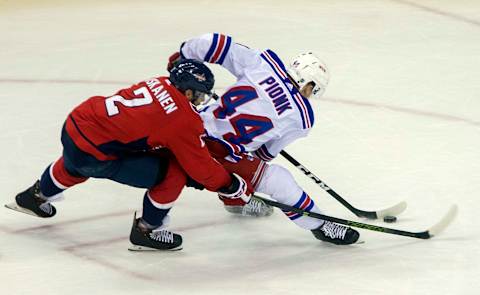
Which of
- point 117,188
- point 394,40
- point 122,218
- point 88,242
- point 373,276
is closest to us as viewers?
point 373,276

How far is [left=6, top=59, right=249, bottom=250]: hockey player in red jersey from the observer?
3516 millimetres

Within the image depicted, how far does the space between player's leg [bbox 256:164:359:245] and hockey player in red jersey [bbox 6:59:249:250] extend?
0.58 feet

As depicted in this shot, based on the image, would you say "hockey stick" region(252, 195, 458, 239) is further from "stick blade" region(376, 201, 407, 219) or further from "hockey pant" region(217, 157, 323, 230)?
"stick blade" region(376, 201, 407, 219)

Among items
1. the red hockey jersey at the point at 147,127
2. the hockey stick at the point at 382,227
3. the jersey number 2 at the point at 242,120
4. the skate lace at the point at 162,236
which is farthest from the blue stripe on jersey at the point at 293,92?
the skate lace at the point at 162,236

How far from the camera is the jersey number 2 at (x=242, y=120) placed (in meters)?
3.81

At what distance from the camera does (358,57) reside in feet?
20.3

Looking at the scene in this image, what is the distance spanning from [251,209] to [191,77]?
818 millimetres

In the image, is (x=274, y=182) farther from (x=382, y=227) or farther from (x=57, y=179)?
(x=57, y=179)

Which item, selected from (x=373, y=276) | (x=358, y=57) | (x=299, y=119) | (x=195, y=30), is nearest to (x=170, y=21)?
(x=195, y=30)

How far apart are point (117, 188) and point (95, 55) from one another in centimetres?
185

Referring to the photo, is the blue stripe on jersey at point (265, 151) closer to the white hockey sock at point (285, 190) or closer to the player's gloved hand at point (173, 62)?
the white hockey sock at point (285, 190)

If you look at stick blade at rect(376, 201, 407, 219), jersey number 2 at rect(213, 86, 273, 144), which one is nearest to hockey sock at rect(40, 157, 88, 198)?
jersey number 2 at rect(213, 86, 273, 144)

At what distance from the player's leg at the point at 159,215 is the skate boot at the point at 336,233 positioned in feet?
1.82

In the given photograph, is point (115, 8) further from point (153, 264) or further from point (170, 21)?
point (153, 264)
